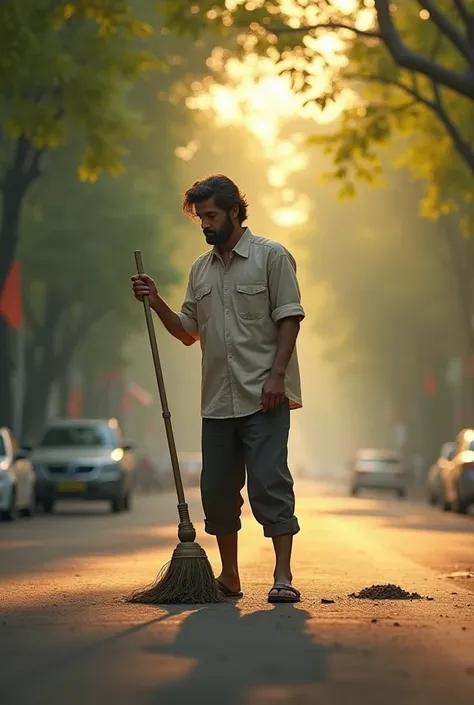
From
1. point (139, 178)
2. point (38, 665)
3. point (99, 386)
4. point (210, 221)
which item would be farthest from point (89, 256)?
point (38, 665)

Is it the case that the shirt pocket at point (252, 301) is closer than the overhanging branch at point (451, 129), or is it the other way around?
the shirt pocket at point (252, 301)

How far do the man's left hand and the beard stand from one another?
0.78 m

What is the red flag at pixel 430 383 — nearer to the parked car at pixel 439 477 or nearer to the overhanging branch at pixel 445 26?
the parked car at pixel 439 477

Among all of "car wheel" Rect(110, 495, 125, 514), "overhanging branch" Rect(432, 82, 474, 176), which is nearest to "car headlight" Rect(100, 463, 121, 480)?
"car wheel" Rect(110, 495, 125, 514)

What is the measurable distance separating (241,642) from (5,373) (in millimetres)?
27206

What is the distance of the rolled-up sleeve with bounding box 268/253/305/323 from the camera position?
9.58 metres

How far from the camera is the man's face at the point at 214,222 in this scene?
9.68 metres

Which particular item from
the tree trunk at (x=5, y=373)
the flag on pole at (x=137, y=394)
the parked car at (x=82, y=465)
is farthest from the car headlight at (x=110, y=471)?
the flag on pole at (x=137, y=394)

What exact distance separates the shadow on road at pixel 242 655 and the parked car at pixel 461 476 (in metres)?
22.4

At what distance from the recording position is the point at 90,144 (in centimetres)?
2500

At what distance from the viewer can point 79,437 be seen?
1244 inches

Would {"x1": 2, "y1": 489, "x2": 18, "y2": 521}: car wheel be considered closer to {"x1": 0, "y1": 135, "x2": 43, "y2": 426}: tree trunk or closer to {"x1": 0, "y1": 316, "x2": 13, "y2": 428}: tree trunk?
{"x1": 0, "y1": 135, "x2": 43, "y2": 426}: tree trunk

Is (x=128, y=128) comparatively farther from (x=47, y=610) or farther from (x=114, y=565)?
(x=47, y=610)

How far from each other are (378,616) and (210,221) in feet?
7.83
